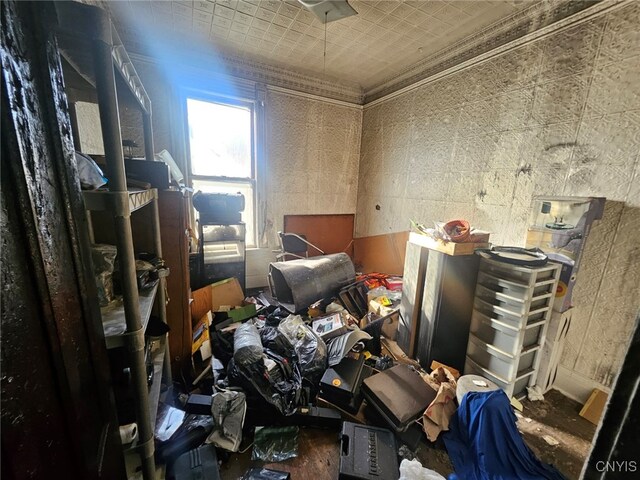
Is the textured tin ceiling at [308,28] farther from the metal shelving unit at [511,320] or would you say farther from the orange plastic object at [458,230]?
the metal shelving unit at [511,320]

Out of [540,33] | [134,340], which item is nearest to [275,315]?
[134,340]

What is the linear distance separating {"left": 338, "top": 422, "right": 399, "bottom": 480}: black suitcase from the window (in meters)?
2.77

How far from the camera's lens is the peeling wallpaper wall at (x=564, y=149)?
1.56 meters

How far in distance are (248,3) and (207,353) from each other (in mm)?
2786

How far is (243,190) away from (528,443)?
3.48 meters

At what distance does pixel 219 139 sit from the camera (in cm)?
315

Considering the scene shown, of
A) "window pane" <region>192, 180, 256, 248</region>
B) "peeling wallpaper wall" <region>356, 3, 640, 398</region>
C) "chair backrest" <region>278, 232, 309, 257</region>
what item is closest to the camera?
"peeling wallpaper wall" <region>356, 3, 640, 398</region>

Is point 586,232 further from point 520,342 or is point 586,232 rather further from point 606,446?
point 606,446

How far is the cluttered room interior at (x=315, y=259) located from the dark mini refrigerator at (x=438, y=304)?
18 millimetres

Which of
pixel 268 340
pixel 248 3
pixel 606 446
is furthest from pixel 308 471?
pixel 248 3

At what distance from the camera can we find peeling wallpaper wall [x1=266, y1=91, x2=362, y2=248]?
3.36 m

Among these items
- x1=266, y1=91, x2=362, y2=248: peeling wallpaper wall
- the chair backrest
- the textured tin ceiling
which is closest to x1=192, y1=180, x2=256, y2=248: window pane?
x1=266, y1=91, x2=362, y2=248: peeling wallpaper wall

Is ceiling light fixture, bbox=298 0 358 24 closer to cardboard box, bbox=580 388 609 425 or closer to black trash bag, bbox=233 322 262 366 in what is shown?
black trash bag, bbox=233 322 262 366

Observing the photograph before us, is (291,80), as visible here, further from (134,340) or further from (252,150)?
(134,340)
